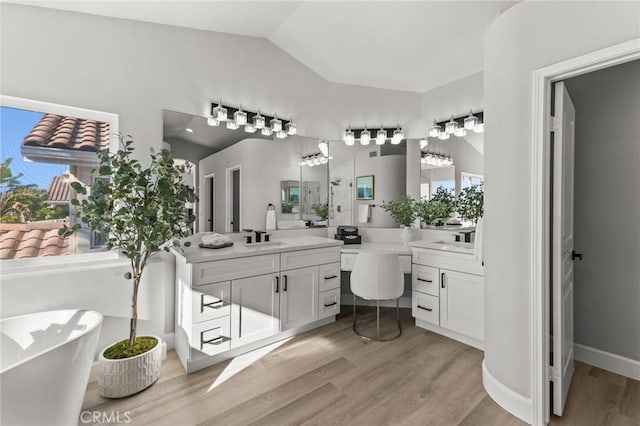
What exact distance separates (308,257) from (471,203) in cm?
173

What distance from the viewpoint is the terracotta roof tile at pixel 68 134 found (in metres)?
1.96

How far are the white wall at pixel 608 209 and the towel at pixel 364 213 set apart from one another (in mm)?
1881

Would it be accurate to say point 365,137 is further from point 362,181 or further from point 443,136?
point 443,136

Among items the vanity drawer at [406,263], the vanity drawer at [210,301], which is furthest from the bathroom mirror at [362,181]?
the vanity drawer at [210,301]

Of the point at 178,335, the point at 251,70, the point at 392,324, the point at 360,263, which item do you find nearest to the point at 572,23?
the point at 360,263

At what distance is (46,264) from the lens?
195 cm

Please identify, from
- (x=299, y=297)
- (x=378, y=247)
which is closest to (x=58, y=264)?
(x=299, y=297)

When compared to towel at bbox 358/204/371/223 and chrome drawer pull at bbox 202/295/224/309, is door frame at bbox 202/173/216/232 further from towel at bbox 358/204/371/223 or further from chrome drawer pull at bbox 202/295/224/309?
towel at bbox 358/204/371/223

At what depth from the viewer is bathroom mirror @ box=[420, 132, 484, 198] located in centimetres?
290

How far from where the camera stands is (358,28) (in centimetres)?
252

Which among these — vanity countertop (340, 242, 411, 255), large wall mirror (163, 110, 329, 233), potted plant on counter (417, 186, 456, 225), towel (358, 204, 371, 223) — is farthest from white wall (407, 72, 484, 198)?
large wall mirror (163, 110, 329, 233)

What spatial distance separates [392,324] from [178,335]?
203 centimetres

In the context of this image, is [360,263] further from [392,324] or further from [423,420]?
[423,420]

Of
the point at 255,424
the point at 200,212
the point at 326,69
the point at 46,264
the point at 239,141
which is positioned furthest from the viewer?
the point at 326,69
